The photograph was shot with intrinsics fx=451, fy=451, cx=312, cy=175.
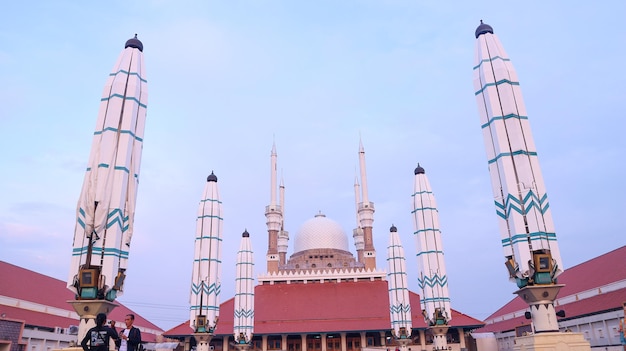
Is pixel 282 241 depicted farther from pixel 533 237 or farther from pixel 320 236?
pixel 533 237

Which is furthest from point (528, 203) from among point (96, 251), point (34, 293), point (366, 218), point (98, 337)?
point (366, 218)

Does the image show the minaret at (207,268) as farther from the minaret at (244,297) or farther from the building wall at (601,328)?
the building wall at (601,328)

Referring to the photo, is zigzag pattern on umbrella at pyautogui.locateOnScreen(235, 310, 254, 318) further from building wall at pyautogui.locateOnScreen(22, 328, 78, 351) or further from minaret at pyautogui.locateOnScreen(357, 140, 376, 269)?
minaret at pyautogui.locateOnScreen(357, 140, 376, 269)

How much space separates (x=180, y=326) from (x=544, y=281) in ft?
123

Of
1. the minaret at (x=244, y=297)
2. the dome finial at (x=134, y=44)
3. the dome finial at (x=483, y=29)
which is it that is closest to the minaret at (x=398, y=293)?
the minaret at (x=244, y=297)

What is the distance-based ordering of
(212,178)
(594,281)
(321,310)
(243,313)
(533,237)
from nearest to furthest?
(533,237) → (212,178) → (243,313) → (594,281) → (321,310)

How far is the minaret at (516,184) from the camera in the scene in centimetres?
1277

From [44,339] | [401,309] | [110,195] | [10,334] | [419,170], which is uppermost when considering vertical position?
[419,170]

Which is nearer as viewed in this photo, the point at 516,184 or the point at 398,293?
the point at 516,184

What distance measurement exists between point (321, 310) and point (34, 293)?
25414 mm

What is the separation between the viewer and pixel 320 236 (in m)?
60.7

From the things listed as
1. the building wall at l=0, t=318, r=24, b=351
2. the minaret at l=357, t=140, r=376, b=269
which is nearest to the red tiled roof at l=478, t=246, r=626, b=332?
the minaret at l=357, t=140, r=376, b=269

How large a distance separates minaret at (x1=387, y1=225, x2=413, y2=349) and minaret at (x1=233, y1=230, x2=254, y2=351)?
10001mm

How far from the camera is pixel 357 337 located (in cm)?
4409
